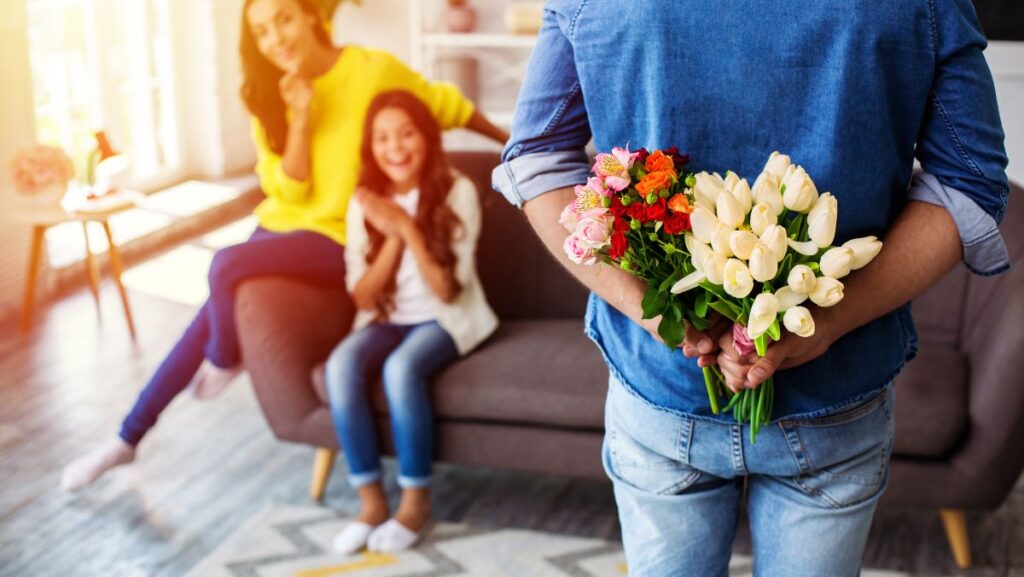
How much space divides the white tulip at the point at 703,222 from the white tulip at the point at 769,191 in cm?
5

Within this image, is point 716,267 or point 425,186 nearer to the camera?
point 716,267

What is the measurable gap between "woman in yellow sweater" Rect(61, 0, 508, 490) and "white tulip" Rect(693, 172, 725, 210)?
2033 mm

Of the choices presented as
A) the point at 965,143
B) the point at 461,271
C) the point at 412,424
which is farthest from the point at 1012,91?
the point at 965,143

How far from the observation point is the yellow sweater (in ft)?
10.4

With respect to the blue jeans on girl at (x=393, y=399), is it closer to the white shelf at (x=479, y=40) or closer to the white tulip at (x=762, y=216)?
the white tulip at (x=762, y=216)

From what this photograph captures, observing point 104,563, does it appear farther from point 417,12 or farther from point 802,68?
point 417,12

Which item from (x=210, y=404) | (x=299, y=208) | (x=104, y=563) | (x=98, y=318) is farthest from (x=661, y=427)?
(x=98, y=318)

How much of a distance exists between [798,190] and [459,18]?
506cm

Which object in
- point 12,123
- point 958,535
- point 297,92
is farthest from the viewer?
point 12,123

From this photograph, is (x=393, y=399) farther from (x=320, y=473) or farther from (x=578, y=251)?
(x=578, y=251)

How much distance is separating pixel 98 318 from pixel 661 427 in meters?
3.67

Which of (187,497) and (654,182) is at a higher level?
(654,182)

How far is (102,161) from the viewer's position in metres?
4.02

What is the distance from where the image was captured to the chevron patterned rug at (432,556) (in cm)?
270
